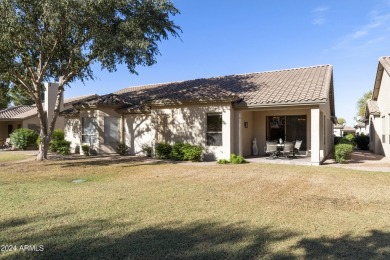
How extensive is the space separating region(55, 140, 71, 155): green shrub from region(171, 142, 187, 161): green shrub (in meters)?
8.26

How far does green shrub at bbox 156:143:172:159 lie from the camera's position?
16281 millimetres

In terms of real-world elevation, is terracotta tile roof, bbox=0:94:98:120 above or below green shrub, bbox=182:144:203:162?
above

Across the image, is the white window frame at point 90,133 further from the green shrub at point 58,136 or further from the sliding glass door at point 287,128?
the sliding glass door at point 287,128

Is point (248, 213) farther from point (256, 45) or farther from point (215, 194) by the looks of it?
point (256, 45)

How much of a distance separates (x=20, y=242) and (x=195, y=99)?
11909mm

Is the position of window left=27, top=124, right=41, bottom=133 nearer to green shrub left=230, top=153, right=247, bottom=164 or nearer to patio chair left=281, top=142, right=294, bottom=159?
green shrub left=230, top=153, right=247, bottom=164

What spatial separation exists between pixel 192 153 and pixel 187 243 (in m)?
10.8

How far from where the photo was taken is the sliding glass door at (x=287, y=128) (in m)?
17.2

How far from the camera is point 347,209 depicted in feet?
20.9

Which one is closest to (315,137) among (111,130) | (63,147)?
(111,130)

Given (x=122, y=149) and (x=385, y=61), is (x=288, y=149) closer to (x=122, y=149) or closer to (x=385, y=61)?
(x=385, y=61)

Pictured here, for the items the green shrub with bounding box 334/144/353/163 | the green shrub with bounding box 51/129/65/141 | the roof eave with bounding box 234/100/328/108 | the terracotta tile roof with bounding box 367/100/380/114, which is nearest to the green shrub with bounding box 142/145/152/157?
the roof eave with bounding box 234/100/328/108

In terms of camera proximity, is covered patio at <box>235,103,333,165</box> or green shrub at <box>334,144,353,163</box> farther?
covered patio at <box>235,103,333,165</box>

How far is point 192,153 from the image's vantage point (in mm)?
15266
